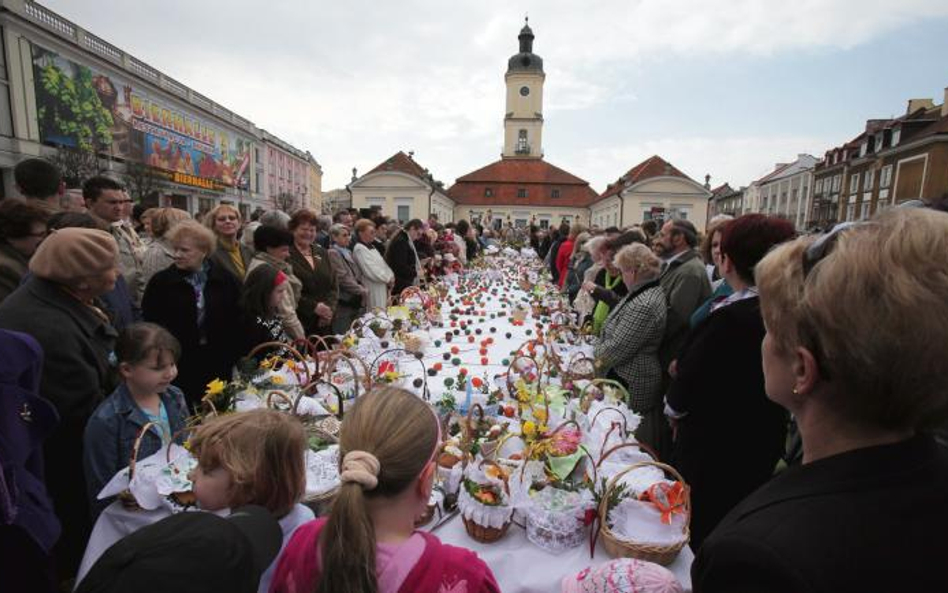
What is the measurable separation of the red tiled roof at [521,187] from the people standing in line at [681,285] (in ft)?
136

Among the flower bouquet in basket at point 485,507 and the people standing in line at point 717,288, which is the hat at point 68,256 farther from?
the people standing in line at point 717,288

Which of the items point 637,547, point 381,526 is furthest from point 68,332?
point 637,547

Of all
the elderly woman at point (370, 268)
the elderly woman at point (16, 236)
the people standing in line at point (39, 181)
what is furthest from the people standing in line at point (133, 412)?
the elderly woman at point (370, 268)

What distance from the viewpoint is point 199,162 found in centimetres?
2989

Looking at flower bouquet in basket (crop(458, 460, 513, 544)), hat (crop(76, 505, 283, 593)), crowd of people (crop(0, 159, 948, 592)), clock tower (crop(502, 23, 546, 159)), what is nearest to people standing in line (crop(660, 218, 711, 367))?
crowd of people (crop(0, 159, 948, 592))

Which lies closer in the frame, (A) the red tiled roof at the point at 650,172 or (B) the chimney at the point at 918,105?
(B) the chimney at the point at 918,105

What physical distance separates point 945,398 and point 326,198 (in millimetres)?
89607

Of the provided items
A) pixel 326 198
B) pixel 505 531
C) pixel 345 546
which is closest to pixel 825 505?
pixel 345 546

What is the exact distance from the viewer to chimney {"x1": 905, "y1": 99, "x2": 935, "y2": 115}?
27.4 m

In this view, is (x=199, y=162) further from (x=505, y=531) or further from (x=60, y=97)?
(x=505, y=531)

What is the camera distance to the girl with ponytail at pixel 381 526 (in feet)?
3.36

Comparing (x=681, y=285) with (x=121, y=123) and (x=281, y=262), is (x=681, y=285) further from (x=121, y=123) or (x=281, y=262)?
(x=121, y=123)

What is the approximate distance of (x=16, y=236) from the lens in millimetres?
2799

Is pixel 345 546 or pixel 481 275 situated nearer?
pixel 345 546
